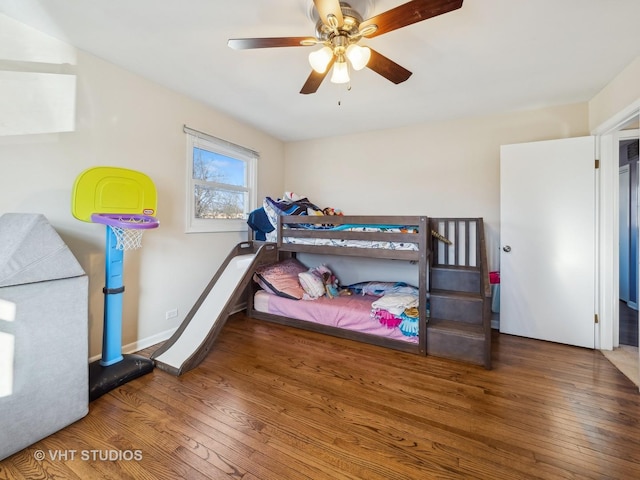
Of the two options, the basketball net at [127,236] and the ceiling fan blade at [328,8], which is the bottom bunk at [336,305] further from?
the ceiling fan blade at [328,8]

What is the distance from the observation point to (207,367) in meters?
2.17

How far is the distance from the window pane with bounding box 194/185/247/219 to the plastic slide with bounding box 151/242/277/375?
49 cm

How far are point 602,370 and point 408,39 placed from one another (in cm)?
292

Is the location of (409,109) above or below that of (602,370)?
above

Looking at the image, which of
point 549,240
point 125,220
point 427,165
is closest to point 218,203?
point 125,220

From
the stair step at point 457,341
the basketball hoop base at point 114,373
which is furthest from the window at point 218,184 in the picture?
the stair step at point 457,341

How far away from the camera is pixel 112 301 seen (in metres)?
1.98

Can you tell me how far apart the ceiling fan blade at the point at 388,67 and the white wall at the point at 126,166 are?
6.60 ft

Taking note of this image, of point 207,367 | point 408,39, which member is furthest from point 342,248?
point 408,39

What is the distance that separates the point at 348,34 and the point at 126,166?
2.05 m

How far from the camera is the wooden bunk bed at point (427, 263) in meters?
2.32

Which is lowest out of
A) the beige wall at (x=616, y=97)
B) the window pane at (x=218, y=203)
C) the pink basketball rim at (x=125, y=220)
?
the pink basketball rim at (x=125, y=220)

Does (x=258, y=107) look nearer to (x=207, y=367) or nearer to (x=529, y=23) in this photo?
(x=529, y=23)

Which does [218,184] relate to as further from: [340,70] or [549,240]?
[549,240]
